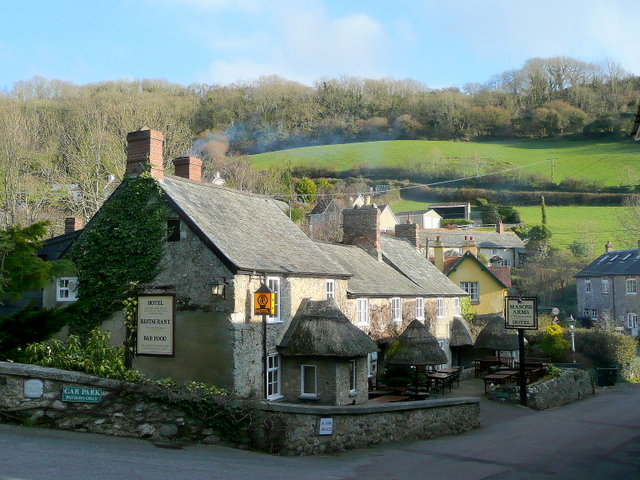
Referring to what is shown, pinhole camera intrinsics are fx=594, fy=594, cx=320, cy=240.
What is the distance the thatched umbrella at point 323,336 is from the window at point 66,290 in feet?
22.4

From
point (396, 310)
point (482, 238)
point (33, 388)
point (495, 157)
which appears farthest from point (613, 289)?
point (33, 388)

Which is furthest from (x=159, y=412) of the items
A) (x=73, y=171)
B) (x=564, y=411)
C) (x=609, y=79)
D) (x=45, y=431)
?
(x=609, y=79)

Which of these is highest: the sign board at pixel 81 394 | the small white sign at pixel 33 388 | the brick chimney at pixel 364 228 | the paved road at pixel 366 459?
the brick chimney at pixel 364 228

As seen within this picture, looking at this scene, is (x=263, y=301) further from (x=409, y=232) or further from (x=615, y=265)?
(x=615, y=265)

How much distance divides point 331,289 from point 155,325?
21.7 feet

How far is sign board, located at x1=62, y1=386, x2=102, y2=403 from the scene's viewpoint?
11.0 meters

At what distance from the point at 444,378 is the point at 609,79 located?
90.8 meters

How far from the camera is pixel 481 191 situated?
8581cm

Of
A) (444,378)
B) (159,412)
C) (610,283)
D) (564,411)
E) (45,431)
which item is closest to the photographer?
(45,431)

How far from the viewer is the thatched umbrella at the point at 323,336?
58.2ft

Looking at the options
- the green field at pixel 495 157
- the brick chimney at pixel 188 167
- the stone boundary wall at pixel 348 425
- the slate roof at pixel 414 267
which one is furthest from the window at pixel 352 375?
the green field at pixel 495 157

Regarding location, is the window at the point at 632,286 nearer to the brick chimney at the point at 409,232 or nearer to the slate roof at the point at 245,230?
the brick chimney at the point at 409,232

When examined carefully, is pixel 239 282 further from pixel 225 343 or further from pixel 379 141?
pixel 379 141

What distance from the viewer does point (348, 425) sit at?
13.3m
